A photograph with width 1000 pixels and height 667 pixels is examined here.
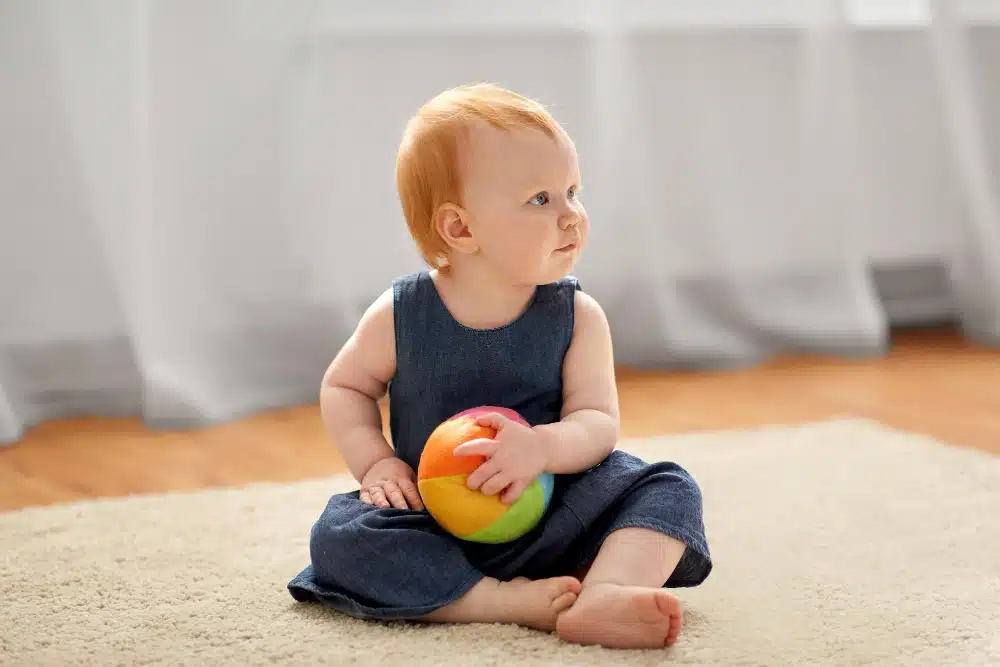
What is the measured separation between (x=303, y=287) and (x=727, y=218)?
0.86m

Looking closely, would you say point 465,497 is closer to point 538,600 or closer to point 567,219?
point 538,600

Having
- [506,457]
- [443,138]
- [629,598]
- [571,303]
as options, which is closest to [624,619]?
[629,598]

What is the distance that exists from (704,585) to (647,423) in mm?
733

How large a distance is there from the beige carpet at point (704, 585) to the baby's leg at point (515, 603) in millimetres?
23

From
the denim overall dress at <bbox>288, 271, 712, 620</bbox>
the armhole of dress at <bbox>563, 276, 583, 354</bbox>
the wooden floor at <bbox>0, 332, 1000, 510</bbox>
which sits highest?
the armhole of dress at <bbox>563, 276, 583, 354</bbox>

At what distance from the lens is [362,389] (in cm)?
114

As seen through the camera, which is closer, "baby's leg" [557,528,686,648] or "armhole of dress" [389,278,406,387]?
"baby's leg" [557,528,686,648]

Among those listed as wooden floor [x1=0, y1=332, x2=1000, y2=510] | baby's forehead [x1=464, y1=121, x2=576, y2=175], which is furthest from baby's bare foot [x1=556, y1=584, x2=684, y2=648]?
wooden floor [x1=0, y1=332, x2=1000, y2=510]

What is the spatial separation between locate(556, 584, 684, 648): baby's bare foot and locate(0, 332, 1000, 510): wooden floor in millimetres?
701

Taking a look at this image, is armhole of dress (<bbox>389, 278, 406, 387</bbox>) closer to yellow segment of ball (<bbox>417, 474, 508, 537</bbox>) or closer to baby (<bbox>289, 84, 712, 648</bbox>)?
baby (<bbox>289, 84, 712, 648</bbox>)

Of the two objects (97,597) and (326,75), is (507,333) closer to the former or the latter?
(97,597)

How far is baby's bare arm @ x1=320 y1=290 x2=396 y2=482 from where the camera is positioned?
1.11 meters

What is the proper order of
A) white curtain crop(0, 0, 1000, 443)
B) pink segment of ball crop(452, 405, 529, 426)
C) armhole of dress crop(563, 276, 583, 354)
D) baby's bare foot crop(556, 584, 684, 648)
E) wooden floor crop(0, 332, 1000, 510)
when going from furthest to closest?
white curtain crop(0, 0, 1000, 443)
wooden floor crop(0, 332, 1000, 510)
armhole of dress crop(563, 276, 583, 354)
pink segment of ball crop(452, 405, 529, 426)
baby's bare foot crop(556, 584, 684, 648)

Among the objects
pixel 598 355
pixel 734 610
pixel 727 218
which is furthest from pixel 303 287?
pixel 734 610
